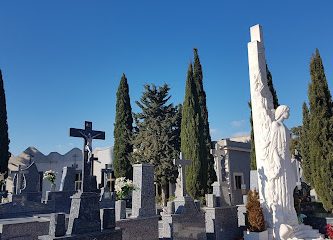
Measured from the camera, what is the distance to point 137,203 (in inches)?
316

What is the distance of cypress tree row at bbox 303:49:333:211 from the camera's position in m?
10.1

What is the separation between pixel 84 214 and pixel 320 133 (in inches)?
352

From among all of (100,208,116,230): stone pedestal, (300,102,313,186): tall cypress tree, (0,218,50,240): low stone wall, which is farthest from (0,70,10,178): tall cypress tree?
(300,102,313,186): tall cypress tree

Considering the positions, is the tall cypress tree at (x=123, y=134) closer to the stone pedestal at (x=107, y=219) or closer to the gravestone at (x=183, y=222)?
the gravestone at (x=183, y=222)

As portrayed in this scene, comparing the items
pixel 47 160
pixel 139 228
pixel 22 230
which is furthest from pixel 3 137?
pixel 139 228

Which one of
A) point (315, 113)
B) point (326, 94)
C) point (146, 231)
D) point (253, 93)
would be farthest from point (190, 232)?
point (326, 94)

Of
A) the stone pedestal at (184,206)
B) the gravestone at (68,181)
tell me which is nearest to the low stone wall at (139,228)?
the stone pedestal at (184,206)

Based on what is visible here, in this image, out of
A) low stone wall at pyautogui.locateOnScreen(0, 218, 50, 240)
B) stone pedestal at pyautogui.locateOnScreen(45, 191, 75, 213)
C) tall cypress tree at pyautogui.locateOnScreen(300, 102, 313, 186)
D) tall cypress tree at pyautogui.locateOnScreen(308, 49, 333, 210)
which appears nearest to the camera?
low stone wall at pyautogui.locateOnScreen(0, 218, 50, 240)

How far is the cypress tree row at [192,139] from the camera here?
1574 centimetres

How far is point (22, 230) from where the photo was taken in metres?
7.09

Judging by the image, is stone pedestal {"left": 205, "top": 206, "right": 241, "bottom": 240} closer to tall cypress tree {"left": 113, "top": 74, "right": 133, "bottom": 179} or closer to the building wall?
tall cypress tree {"left": 113, "top": 74, "right": 133, "bottom": 179}

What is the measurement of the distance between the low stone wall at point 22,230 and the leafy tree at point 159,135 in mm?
11100

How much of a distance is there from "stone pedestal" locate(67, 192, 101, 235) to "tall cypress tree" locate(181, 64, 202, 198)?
35.1 ft

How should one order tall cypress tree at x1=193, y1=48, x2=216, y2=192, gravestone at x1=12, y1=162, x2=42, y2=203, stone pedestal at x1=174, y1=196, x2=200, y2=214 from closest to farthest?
stone pedestal at x1=174, y1=196, x2=200, y2=214, gravestone at x1=12, y1=162, x2=42, y2=203, tall cypress tree at x1=193, y1=48, x2=216, y2=192
